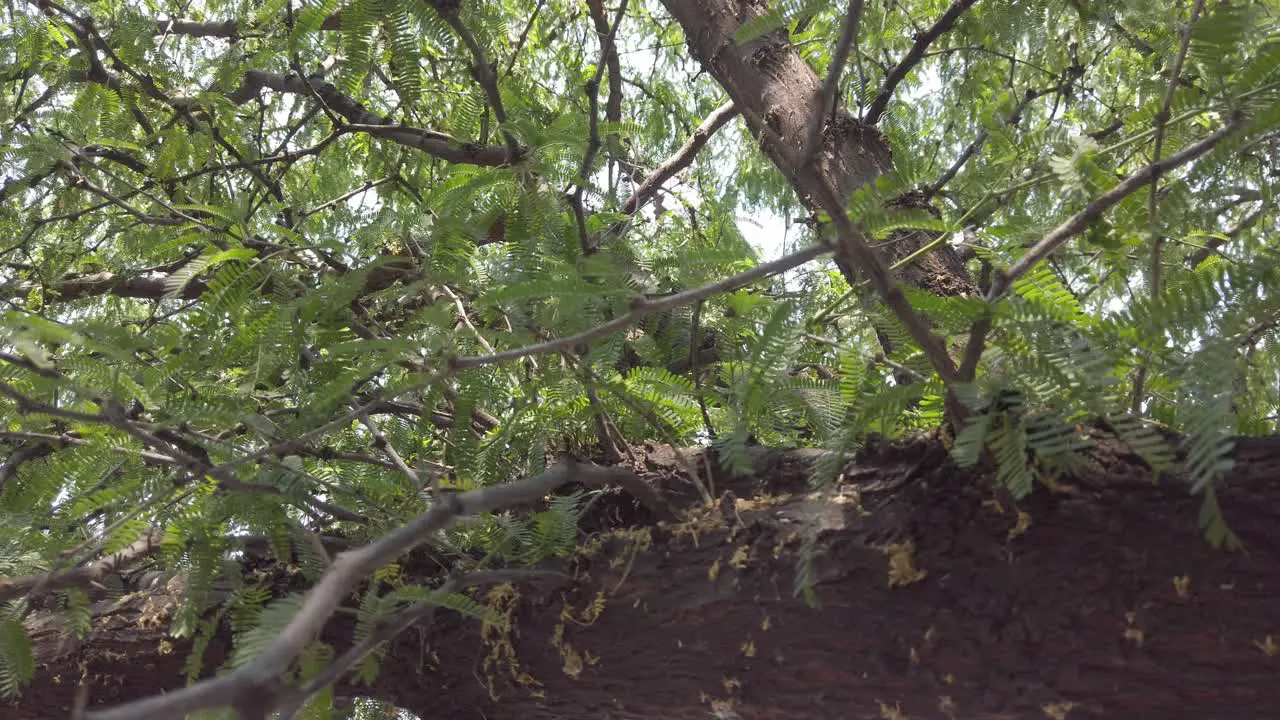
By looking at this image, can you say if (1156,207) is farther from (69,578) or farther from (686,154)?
(686,154)

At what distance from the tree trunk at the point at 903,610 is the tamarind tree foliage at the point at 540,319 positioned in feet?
0.23

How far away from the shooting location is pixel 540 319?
4.99 ft

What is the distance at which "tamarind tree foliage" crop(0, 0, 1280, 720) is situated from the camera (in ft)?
3.46

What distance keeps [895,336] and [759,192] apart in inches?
92.1

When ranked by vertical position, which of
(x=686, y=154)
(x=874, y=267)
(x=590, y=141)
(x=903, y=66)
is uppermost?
(x=686, y=154)

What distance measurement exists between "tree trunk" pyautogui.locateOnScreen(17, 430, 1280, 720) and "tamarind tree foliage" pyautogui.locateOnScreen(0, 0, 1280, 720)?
7 cm

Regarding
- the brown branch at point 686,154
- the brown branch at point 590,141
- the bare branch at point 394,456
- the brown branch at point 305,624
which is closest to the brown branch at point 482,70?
the brown branch at point 590,141

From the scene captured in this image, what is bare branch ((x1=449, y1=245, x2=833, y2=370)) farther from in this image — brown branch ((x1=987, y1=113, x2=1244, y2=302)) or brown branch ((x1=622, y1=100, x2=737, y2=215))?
brown branch ((x1=622, y1=100, x2=737, y2=215))

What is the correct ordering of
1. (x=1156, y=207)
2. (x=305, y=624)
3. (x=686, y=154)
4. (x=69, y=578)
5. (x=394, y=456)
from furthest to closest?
(x=686, y=154), (x=394, y=456), (x=69, y=578), (x=1156, y=207), (x=305, y=624)

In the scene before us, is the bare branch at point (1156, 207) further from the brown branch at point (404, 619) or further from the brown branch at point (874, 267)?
the brown branch at point (404, 619)

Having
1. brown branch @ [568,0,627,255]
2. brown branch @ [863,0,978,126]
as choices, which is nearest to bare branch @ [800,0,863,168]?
brown branch @ [568,0,627,255]

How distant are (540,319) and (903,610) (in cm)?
71

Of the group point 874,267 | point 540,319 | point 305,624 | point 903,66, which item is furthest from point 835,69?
point 903,66

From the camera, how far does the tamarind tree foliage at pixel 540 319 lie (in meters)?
1.05
